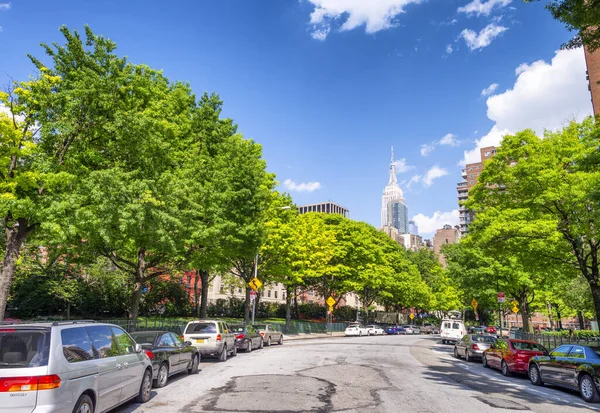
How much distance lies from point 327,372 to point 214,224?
10.9 meters

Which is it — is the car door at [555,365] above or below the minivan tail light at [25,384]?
below

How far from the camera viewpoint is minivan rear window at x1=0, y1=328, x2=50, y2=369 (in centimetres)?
568

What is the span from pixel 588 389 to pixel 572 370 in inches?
33.4

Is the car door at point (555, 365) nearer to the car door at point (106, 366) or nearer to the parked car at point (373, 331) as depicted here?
the car door at point (106, 366)

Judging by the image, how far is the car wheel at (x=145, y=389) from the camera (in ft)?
28.9

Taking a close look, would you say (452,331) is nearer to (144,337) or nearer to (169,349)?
(169,349)

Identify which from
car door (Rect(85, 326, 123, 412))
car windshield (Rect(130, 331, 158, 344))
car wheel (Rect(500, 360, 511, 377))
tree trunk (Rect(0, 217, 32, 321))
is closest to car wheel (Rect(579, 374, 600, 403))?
car wheel (Rect(500, 360, 511, 377))

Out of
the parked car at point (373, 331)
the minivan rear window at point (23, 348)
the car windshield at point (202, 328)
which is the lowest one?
the parked car at point (373, 331)

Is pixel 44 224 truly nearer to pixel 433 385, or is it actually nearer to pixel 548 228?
pixel 433 385

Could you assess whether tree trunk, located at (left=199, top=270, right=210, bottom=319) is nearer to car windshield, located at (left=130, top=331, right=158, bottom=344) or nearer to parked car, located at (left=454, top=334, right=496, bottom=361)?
parked car, located at (left=454, top=334, right=496, bottom=361)

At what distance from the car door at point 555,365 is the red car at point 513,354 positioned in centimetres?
187

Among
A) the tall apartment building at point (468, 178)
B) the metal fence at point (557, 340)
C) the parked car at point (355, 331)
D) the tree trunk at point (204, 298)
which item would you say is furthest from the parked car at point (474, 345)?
the tall apartment building at point (468, 178)

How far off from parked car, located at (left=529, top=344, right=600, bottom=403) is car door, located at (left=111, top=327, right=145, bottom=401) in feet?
36.5

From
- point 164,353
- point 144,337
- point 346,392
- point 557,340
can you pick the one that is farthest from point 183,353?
point 557,340
